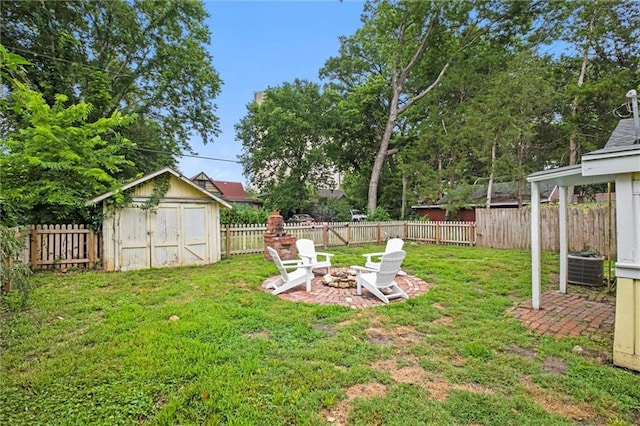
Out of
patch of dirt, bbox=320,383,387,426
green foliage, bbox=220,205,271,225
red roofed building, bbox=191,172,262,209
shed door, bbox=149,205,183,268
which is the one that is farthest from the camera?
red roofed building, bbox=191,172,262,209

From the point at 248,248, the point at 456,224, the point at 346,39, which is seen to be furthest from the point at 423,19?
the point at 248,248

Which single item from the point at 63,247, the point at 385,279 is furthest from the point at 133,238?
the point at 385,279

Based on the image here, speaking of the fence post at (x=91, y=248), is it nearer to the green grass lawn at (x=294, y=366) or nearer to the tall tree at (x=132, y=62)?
the green grass lawn at (x=294, y=366)

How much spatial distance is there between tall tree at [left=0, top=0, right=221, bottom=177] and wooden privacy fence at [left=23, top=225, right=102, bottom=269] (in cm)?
667

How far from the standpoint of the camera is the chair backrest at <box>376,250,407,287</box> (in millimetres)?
5039

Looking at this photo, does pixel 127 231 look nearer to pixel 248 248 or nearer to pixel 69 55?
pixel 248 248

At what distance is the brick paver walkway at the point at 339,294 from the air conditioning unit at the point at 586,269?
3147mm

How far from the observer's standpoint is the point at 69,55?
44.1ft

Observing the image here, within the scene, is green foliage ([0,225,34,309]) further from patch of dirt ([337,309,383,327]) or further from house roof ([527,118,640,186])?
house roof ([527,118,640,186])

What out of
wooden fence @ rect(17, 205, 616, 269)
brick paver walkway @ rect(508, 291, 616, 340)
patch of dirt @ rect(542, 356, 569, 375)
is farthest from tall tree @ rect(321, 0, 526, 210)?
patch of dirt @ rect(542, 356, 569, 375)

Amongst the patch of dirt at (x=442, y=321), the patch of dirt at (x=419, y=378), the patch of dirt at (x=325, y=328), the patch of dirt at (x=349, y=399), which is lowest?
the patch of dirt at (x=419, y=378)

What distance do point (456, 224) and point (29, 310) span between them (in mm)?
13701

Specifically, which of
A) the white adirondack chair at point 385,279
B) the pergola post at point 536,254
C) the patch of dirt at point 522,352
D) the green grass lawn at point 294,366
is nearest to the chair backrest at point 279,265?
the green grass lawn at point 294,366

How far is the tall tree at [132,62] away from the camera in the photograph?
12.8m
